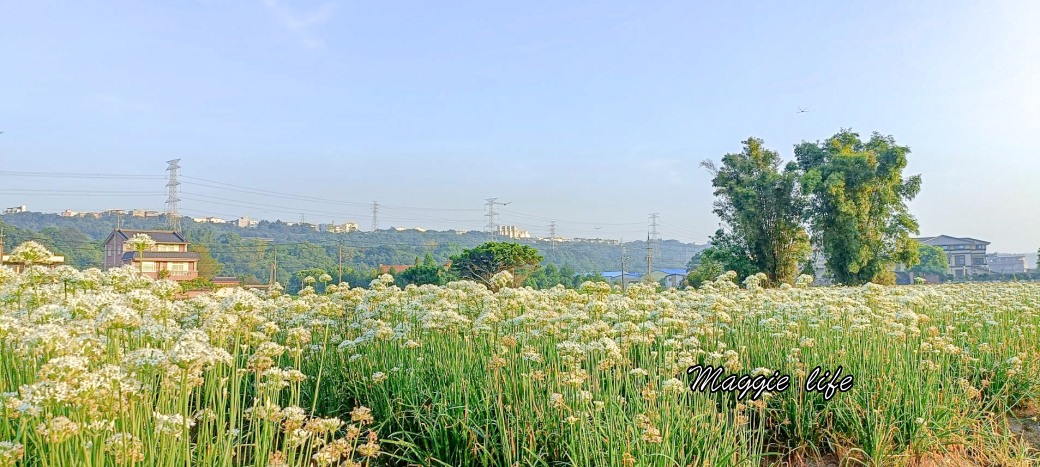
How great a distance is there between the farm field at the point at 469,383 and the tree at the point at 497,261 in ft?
71.8

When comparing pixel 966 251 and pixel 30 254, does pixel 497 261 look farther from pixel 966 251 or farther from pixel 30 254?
pixel 966 251

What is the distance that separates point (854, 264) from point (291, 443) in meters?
29.6

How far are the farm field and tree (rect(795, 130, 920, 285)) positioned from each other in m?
22.8

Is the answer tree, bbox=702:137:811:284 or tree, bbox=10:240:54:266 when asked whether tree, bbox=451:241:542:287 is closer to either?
tree, bbox=702:137:811:284

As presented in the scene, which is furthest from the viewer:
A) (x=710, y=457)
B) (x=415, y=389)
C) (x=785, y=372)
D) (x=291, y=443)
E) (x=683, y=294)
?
(x=683, y=294)

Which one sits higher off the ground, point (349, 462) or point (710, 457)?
point (349, 462)

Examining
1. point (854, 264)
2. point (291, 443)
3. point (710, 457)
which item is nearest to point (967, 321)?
point (710, 457)

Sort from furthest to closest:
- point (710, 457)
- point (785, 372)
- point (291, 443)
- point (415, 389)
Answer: point (785, 372) < point (415, 389) < point (710, 457) < point (291, 443)

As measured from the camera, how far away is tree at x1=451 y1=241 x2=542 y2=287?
96.2ft

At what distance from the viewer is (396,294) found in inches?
262

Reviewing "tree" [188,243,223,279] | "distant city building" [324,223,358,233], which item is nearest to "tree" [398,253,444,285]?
"tree" [188,243,223,279]

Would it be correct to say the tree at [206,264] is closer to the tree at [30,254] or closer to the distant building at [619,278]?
the distant building at [619,278]

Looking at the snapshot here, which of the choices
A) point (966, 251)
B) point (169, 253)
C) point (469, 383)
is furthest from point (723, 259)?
point (966, 251)

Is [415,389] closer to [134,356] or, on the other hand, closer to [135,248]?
[135,248]
